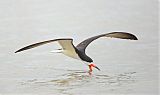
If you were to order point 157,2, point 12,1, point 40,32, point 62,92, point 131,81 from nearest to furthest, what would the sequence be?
point 62,92
point 131,81
point 40,32
point 157,2
point 12,1

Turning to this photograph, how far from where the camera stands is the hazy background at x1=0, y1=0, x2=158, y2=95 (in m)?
4.20

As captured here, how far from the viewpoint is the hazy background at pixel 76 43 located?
420 cm

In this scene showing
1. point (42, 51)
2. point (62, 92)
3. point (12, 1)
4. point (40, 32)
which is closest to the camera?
point (62, 92)

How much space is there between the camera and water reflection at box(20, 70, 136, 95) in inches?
165

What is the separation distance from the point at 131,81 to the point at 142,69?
0.43 metres

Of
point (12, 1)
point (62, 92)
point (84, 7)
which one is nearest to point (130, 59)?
point (62, 92)

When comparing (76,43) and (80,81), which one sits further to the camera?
(76,43)

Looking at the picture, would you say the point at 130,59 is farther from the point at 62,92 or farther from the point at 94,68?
the point at 62,92

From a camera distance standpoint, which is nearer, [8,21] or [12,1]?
[8,21]

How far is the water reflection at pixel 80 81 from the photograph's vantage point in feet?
13.8

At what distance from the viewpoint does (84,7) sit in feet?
25.2

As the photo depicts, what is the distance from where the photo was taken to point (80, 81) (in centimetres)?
439

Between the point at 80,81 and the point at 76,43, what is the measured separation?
4.57 ft

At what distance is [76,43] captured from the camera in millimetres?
5738
